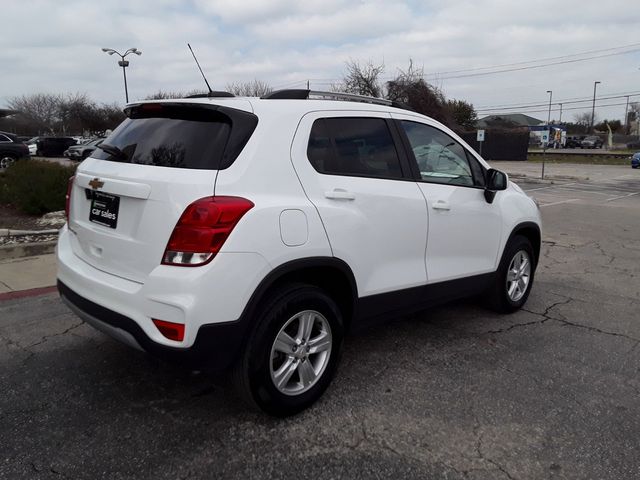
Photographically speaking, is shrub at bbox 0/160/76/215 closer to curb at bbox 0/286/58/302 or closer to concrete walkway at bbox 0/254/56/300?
concrete walkway at bbox 0/254/56/300

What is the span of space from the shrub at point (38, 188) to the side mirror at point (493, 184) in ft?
25.0

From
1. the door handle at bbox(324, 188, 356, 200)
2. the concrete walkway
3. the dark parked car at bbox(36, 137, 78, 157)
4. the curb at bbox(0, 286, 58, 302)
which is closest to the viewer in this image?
the door handle at bbox(324, 188, 356, 200)

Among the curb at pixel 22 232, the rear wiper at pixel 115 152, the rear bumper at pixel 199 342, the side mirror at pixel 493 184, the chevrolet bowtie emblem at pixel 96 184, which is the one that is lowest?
the curb at pixel 22 232

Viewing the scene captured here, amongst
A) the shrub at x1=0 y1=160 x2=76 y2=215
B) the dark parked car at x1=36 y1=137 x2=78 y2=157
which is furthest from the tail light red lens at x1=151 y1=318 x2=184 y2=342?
the dark parked car at x1=36 y1=137 x2=78 y2=157

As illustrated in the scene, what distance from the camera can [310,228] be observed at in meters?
2.88

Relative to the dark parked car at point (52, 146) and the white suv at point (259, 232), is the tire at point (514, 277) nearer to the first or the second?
the white suv at point (259, 232)

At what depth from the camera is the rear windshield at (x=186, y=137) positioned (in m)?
2.74

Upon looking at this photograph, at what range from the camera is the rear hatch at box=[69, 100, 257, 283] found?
2639 mm

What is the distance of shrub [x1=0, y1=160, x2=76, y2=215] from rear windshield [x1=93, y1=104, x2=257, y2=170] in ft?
22.2

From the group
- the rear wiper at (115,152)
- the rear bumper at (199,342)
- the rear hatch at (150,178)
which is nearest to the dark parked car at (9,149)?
the rear wiper at (115,152)

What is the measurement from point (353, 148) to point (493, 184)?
1499 millimetres

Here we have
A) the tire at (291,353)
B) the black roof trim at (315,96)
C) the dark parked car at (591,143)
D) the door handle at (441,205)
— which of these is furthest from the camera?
the dark parked car at (591,143)

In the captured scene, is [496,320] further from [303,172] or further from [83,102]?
[83,102]

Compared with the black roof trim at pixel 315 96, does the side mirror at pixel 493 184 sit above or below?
below
